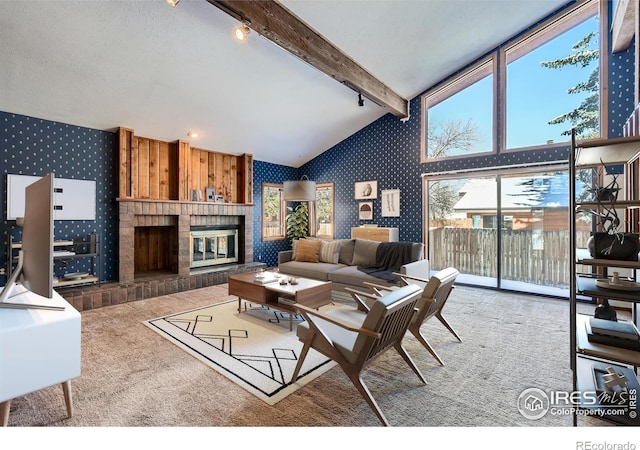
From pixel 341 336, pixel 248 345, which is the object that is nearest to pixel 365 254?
pixel 248 345

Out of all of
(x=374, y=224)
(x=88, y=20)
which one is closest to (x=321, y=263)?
(x=374, y=224)

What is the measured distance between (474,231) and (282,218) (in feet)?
14.1

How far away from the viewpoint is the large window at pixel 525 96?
4391 mm

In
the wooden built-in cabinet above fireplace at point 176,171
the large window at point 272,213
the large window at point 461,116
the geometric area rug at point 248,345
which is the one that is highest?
the large window at point 461,116

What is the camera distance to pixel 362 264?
4.84 metres

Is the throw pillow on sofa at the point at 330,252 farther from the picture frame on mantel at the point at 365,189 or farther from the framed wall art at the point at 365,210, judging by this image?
the picture frame on mantel at the point at 365,189

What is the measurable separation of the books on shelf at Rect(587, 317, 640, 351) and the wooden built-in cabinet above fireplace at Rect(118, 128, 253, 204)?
5571 millimetres

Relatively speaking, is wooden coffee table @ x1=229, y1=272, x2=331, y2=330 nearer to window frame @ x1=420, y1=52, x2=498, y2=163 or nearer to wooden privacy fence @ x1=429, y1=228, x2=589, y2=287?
wooden privacy fence @ x1=429, y1=228, x2=589, y2=287

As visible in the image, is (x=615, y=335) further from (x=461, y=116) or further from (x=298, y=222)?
(x=298, y=222)

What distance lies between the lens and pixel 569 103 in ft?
14.8

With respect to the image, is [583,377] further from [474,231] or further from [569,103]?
[569,103]

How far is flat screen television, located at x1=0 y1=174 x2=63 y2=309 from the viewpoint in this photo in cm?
143

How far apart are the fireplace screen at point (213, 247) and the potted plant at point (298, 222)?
150cm

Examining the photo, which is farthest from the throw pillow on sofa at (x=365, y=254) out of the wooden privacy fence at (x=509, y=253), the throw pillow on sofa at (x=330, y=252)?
the wooden privacy fence at (x=509, y=253)
